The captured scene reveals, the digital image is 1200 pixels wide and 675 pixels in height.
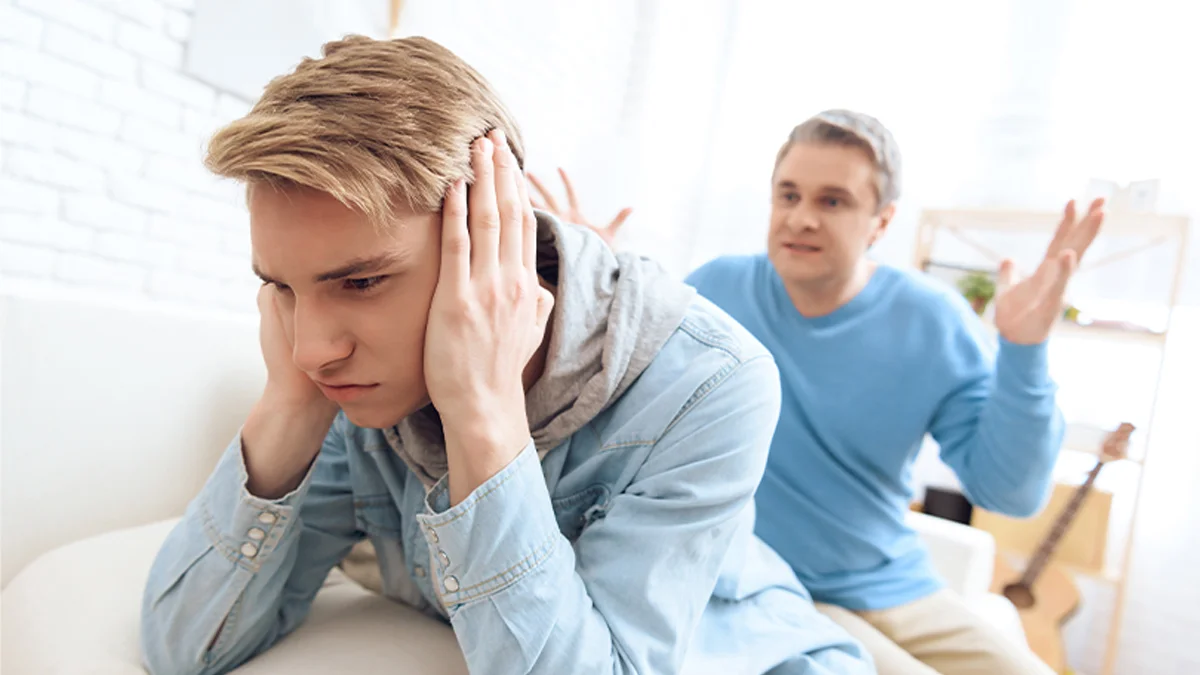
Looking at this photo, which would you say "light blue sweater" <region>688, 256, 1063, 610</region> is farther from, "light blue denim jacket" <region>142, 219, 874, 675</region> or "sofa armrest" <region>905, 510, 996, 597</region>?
"sofa armrest" <region>905, 510, 996, 597</region>

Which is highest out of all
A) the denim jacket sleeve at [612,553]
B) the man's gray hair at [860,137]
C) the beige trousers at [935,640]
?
the man's gray hair at [860,137]

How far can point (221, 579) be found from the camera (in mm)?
733

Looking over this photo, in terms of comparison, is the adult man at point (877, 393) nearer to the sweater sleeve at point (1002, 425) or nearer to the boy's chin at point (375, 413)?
the sweater sleeve at point (1002, 425)

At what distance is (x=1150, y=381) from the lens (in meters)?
2.26

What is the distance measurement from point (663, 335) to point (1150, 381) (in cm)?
222

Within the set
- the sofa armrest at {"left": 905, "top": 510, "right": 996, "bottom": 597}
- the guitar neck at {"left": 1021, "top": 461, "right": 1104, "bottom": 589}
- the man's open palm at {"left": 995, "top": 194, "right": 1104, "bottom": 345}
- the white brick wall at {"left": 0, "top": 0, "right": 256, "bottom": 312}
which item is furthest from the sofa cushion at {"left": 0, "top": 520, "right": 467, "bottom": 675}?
the guitar neck at {"left": 1021, "top": 461, "right": 1104, "bottom": 589}

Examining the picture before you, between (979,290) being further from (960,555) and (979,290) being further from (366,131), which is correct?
(366,131)

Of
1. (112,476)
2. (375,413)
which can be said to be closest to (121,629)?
(112,476)

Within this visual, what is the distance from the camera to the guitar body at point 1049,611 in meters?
2.11

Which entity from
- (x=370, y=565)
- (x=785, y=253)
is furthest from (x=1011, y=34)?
(x=370, y=565)

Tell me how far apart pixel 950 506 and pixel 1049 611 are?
42cm

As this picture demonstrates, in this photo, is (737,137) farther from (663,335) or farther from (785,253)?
(663,335)

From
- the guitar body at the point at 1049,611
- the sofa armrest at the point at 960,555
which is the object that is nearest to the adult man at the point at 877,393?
the sofa armrest at the point at 960,555

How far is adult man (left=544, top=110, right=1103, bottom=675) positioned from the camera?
117cm
